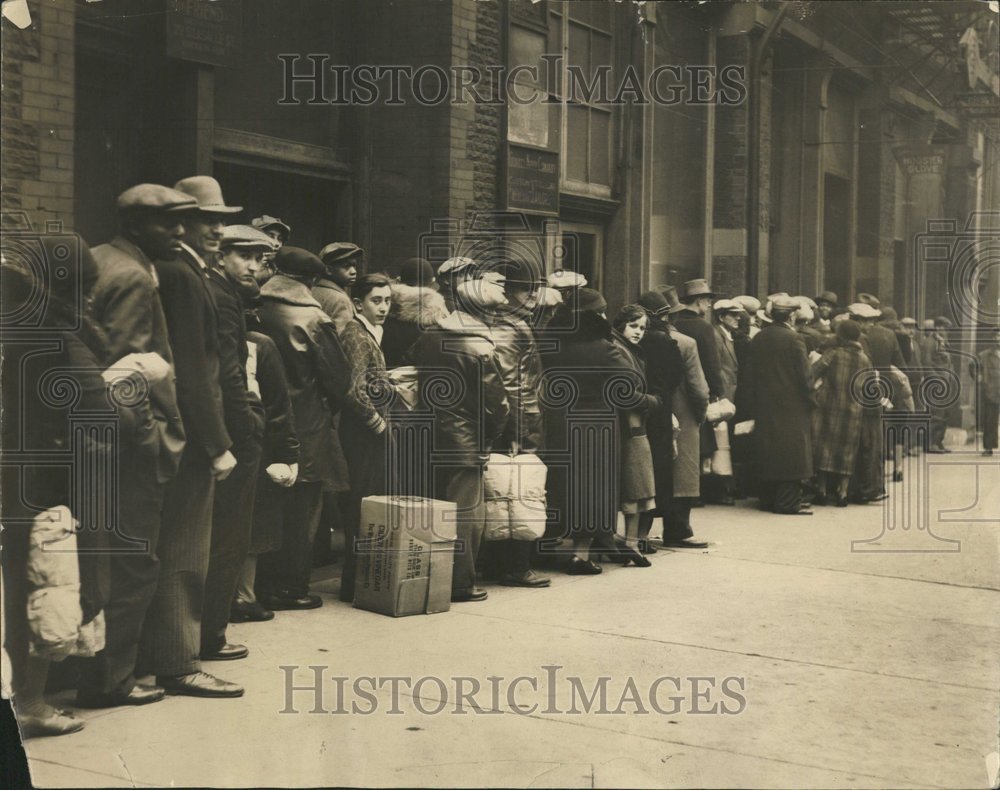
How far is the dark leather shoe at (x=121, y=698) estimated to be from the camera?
5.45 meters

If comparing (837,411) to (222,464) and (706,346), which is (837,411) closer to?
(706,346)

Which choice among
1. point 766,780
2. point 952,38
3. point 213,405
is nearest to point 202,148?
point 213,405

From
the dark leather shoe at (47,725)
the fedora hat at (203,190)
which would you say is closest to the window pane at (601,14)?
the fedora hat at (203,190)

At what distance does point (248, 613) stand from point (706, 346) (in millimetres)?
5474

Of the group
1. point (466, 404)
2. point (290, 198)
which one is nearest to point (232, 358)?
point (466, 404)

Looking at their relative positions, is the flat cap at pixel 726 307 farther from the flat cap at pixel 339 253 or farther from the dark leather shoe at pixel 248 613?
the dark leather shoe at pixel 248 613

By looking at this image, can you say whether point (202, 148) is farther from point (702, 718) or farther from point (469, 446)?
point (702, 718)

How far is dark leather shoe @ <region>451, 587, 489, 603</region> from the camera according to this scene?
26.1ft

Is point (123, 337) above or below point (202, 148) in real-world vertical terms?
below

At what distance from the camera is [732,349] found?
12.8 m

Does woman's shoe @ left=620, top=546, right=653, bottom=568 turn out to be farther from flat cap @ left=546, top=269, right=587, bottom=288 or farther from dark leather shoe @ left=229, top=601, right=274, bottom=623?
dark leather shoe @ left=229, top=601, right=274, bottom=623

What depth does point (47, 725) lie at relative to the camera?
5.04 meters

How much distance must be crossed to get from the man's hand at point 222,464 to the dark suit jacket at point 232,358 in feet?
0.93

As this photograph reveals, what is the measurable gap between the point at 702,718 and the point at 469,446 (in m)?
2.76
